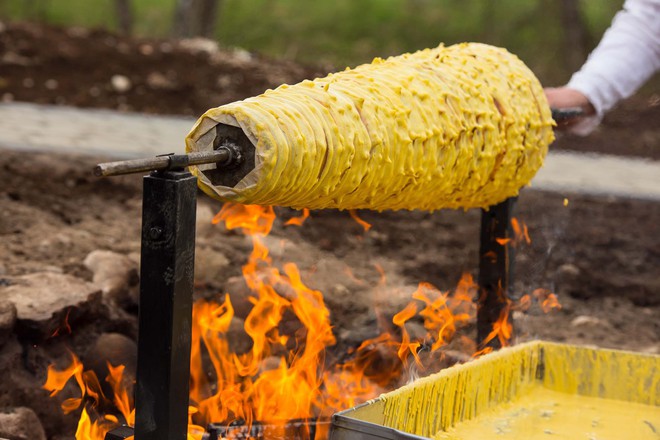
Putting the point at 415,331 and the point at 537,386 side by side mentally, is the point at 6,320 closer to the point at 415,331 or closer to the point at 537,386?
the point at 415,331

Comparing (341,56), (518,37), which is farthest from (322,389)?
(518,37)

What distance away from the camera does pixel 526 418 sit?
3.27 m

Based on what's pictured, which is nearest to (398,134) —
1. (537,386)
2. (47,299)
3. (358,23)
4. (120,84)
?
(537,386)

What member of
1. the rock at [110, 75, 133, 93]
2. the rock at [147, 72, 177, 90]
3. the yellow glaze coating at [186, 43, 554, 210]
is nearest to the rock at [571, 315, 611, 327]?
the yellow glaze coating at [186, 43, 554, 210]

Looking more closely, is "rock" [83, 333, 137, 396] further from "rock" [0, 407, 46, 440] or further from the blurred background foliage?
the blurred background foliage

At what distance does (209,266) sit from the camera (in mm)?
4422

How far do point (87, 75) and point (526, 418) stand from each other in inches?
321

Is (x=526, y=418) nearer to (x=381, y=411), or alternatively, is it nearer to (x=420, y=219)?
(x=381, y=411)

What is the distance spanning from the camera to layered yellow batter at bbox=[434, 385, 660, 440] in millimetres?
3096

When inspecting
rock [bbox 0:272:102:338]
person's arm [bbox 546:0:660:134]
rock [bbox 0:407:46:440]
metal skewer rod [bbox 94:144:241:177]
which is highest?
person's arm [bbox 546:0:660:134]

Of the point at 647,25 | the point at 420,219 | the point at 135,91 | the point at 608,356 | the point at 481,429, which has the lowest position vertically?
the point at 481,429

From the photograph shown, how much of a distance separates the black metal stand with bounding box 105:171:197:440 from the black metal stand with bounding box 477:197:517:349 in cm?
175

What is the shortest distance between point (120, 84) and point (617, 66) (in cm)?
735

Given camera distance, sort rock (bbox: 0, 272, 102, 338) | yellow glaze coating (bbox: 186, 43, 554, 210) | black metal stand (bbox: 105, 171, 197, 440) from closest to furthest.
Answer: black metal stand (bbox: 105, 171, 197, 440) → yellow glaze coating (bbox: 186, 43, 554, 210) → rock (bbox: 0, 272, 102, 338)
